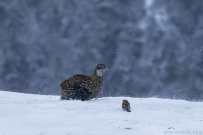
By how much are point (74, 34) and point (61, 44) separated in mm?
2323

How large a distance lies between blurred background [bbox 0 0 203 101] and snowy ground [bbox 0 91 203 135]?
33120 millimetres

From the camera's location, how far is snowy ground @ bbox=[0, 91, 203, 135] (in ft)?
35.8

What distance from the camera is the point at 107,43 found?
180ft

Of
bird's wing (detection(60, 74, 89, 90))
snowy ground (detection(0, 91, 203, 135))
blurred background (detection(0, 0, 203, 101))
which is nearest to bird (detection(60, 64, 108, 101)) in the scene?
bird's wing (detection(60, 74, 89, 90))

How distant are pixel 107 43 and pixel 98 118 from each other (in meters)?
42.8

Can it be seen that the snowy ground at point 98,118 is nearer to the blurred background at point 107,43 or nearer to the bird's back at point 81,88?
the bird's back at point 81,88

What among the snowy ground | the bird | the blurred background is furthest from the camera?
the blurred background

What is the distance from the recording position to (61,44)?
2221 inches

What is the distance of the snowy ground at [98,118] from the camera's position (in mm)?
10922

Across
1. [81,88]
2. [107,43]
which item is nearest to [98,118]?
[81,88]

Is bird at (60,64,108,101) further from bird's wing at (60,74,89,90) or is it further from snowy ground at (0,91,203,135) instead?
snowy ground at (0,91,203,135)

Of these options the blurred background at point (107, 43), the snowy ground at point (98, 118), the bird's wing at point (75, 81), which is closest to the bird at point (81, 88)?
the bird's wing at point (75, 81)

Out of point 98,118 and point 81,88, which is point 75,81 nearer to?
point 81,88

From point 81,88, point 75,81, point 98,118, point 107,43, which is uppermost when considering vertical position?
point 107,43
